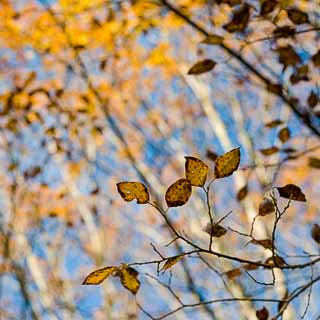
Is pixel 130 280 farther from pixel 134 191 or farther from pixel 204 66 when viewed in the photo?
pixel 204 66

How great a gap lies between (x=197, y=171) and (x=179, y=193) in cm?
6

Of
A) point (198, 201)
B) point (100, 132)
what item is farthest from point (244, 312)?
point (100, 132)

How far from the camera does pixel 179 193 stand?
1.04 m

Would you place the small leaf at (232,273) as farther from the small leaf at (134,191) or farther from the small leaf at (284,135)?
the small leaf at (134,191)

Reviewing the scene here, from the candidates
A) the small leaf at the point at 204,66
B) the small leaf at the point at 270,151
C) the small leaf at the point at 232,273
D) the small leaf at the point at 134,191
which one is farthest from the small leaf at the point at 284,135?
the small leaf at the point at 134,191

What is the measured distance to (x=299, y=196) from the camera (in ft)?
3.94

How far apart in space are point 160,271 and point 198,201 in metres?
2.72

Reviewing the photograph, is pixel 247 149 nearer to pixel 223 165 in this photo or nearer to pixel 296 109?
pixel 296 109

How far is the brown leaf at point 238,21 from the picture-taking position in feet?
5.75

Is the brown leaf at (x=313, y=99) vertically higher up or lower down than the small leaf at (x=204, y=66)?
lower down

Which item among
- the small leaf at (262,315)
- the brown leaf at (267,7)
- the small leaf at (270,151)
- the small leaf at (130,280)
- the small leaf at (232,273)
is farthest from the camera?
the small leaf at (270,151)

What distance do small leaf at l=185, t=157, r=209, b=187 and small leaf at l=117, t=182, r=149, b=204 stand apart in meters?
0.08

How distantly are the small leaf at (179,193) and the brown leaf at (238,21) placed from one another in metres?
0.83

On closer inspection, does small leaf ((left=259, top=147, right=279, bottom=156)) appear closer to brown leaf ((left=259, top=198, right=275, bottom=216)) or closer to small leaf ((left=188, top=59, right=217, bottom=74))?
small leaf ((left=188, top=59, right=217, bottom=74))
